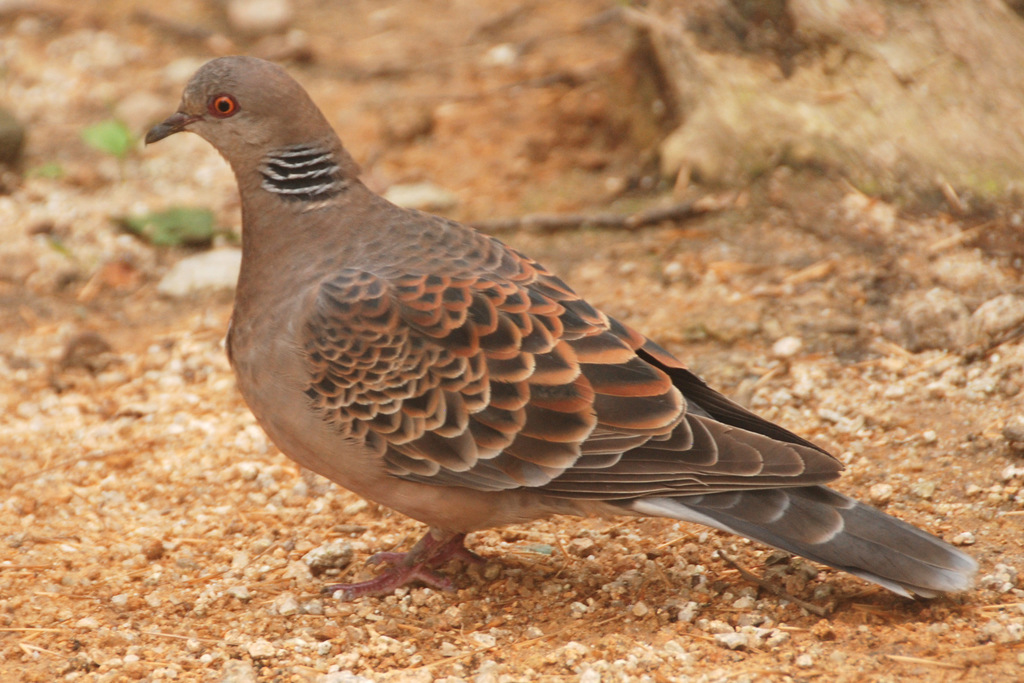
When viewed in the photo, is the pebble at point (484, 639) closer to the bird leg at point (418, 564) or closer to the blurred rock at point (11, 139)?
the bird leg at point (418, 564)

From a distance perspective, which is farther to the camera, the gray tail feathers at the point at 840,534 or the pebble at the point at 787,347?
the pebble at the point at 787,347

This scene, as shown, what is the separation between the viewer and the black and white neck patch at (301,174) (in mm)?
4211

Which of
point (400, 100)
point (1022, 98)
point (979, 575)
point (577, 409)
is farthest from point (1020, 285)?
point (400, 100)

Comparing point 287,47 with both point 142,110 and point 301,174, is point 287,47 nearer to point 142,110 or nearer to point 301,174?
point 142,110

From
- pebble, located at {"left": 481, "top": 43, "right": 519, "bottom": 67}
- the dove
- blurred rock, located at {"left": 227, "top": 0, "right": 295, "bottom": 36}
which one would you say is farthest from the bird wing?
blurred rock, located at {"left": 227, "top": 0, "right": 295, "bottom": 36}

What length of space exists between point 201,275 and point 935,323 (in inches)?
156

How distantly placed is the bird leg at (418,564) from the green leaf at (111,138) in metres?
4.21

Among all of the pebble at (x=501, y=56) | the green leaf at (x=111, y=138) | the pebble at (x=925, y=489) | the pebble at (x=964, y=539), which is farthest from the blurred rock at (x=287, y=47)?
the pebble at (x=964, y=539)

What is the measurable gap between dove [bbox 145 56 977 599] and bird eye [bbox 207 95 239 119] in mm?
493

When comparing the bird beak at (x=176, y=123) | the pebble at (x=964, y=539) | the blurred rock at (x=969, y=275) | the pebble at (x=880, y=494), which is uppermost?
the bird beak at (x=176, y=123)

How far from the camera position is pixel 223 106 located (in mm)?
4266

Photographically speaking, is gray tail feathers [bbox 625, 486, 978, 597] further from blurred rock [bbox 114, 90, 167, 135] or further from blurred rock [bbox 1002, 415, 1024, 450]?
blurred rock [bbox 114, 90, 167, 135]

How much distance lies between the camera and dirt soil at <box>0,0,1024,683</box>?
139 inches

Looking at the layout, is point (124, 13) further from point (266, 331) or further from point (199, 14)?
point (266, 331)
